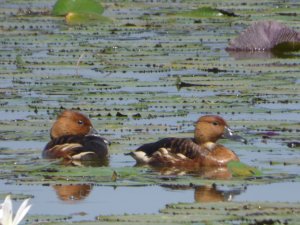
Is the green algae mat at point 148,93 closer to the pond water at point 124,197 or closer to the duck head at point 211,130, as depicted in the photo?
the pond water at point 124,197

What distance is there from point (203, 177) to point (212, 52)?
6102 millimetres

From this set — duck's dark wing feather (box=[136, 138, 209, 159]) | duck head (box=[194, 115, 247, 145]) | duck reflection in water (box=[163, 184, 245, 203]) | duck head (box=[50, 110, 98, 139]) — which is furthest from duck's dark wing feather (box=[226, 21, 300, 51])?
duck reflection in water (box=[163, 184, 245, 203])

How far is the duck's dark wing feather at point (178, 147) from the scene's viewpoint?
1003 centimetres

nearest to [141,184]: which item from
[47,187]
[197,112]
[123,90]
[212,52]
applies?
[47,187]

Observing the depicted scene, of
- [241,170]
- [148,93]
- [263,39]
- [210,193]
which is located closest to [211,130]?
[241,170]

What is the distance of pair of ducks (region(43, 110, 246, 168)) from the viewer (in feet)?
33.0

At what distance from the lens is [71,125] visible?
11094 mm

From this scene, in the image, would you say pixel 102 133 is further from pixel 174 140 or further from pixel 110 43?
pixel 110 43

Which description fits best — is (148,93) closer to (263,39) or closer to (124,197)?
(263,39)

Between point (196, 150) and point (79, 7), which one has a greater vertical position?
point (79, 7)

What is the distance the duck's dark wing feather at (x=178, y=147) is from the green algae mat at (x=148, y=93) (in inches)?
7.3

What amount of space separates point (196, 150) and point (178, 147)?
0.17m

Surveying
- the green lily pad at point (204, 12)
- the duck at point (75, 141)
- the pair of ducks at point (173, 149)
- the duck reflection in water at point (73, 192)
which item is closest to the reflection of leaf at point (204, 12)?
the green lily pad at point (204, 12)

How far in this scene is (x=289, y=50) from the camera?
1576 cm
